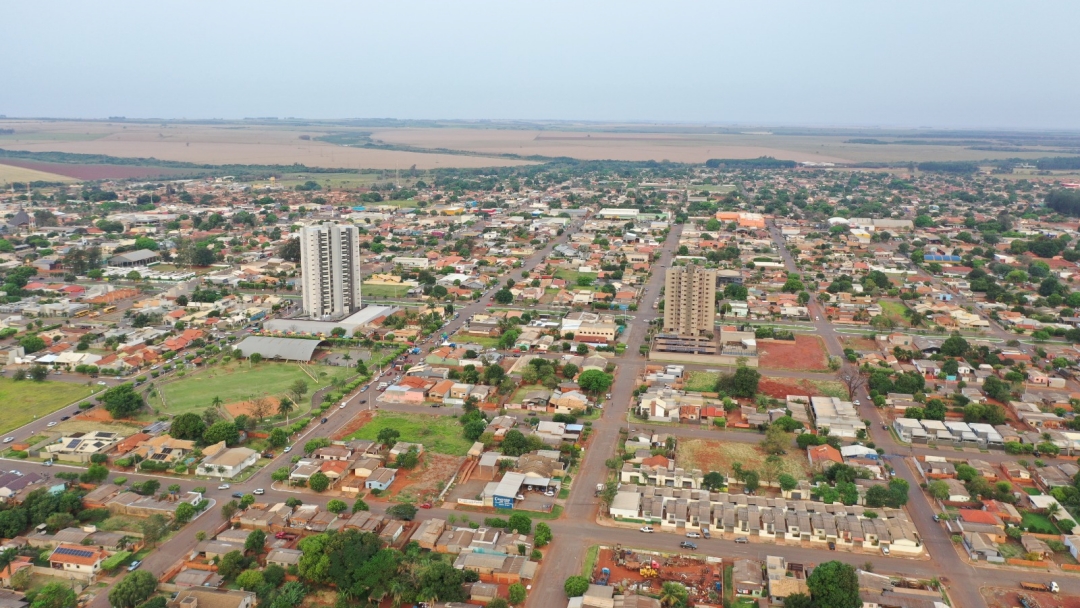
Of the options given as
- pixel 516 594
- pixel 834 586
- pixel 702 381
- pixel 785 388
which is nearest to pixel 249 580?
pixel 516 594

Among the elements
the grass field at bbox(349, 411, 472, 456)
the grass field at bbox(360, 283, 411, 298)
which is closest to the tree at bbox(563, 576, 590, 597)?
the grass field at bbox(349, 411, 472, 456)

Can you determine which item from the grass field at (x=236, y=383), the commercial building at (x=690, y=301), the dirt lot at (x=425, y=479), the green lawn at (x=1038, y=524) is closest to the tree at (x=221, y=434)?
the grass field at (x=236, y=383)

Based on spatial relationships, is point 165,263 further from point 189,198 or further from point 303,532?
point 303,532

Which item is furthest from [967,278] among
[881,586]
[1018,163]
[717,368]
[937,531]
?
[1018,163]

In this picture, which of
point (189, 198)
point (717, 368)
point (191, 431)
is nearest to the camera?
point (191, 431)

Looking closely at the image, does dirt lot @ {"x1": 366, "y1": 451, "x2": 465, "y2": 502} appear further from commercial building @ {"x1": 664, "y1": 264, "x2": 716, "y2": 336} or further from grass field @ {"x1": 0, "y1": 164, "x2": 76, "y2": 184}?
grass field @ {"x1": 0, "y1": 164, "x2": 76, "y2": 184}

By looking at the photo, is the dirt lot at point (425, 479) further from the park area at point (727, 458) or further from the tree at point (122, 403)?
the tree at point (122, 403)
